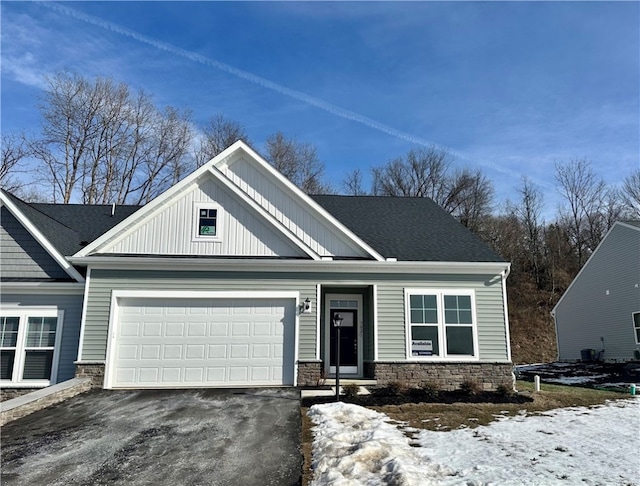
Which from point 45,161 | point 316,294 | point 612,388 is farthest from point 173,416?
point 45,161

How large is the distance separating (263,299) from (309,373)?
87.4 inches

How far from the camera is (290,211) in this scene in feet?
39.6

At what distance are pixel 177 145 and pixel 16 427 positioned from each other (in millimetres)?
25009

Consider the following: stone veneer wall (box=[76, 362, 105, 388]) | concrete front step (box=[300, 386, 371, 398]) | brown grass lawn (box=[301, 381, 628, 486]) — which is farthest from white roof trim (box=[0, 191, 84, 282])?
brown grass lawn (box=[301, 381, 628, 486])

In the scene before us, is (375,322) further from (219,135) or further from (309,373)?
(219,135)

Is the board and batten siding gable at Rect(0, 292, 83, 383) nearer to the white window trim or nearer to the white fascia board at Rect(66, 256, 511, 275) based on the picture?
the white fascia board at Rect(66, 256, 511, 275)

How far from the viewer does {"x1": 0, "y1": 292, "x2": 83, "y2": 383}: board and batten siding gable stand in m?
10.7

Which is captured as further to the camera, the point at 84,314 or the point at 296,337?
the point at 296,337

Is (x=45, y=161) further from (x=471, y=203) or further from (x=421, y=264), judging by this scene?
(x=471, y=203)

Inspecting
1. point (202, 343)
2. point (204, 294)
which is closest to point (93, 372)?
point (202, 343)

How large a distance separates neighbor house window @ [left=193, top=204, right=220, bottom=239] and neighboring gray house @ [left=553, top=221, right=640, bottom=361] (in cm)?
1815

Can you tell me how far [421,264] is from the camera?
1130 cm

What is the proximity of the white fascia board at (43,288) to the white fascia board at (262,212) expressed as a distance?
4.52 metres

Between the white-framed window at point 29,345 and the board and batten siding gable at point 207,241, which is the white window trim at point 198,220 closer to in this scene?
the board and batten siding gable at point 207,241
